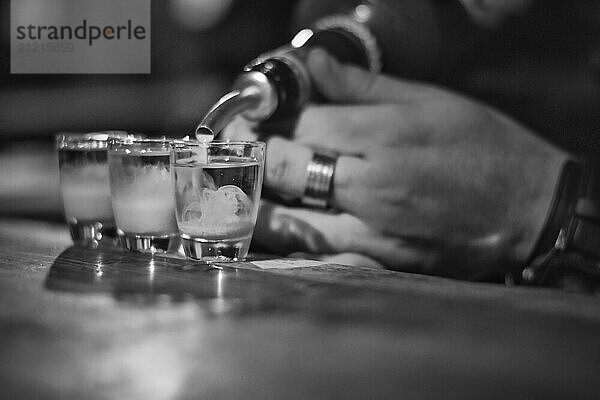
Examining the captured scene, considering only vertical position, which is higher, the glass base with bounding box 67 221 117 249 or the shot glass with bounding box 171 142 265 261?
the shot glass with bounding box 171 142 265 261

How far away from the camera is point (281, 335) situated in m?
0.67

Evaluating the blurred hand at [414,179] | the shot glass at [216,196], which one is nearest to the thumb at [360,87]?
the blurred hand at [414,179]

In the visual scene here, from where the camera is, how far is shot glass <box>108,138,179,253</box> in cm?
104

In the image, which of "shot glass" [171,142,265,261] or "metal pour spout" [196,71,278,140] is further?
"metal pour spout" [196,71,278,140]

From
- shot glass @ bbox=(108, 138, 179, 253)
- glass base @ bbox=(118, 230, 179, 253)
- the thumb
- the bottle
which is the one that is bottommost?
glass base @ bbox=(118, 230, 179, 253)

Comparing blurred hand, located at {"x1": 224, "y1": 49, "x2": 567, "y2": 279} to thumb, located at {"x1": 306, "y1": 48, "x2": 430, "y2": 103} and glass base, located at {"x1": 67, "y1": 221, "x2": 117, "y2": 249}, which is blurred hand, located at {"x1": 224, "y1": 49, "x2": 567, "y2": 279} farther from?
glass base, located at {"x1": 67, "y1": 221, "x2": 117, "y2": 249}

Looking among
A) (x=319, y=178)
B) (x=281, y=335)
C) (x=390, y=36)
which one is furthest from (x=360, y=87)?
(x=281, y=335)

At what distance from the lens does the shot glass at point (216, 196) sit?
969 millimetres

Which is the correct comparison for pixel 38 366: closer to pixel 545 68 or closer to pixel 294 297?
pixel 294 297

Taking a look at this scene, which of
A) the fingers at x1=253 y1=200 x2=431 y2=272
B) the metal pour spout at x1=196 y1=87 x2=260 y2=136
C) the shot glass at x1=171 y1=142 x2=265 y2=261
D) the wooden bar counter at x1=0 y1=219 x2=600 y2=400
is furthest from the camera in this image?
the fingers at x1=253 y1=200 x2=431 y2=272

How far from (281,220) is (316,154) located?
0.13 meters

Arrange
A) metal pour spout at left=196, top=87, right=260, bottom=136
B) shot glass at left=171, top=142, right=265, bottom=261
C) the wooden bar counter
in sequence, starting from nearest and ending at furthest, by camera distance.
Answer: the wooden bar counter, shot glass at left=171, top=142, right=265, bottom=261, metal pour spout at left=196, top=87, right=260, bottom=136

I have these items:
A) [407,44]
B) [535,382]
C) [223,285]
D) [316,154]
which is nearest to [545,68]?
[407,44]

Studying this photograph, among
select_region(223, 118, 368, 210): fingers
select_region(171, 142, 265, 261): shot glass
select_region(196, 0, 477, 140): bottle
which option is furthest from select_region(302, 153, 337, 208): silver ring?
select_region(171, 142, 265, 261): shot glass
